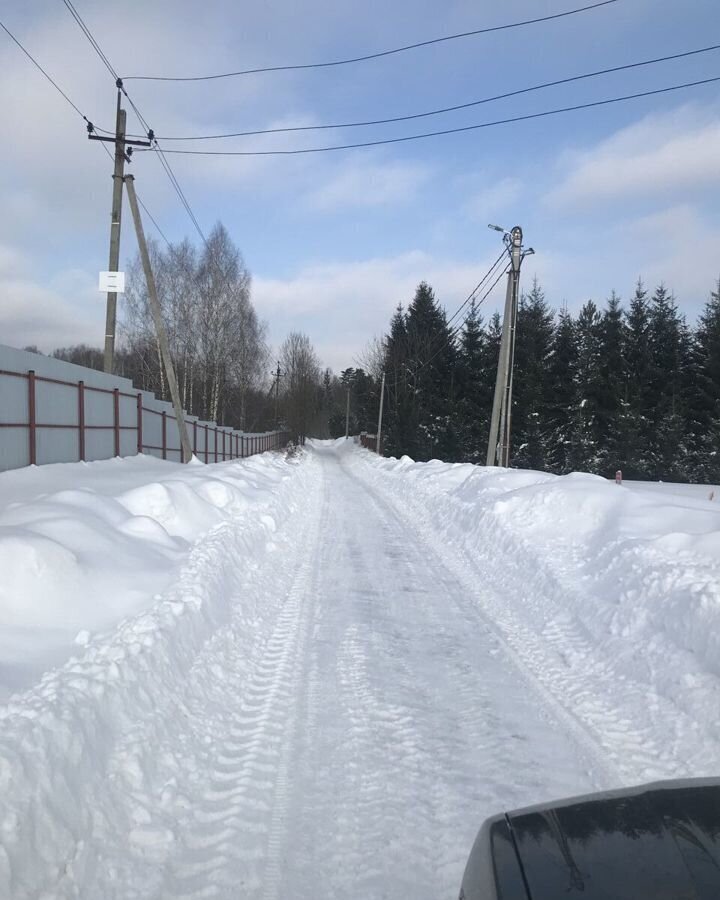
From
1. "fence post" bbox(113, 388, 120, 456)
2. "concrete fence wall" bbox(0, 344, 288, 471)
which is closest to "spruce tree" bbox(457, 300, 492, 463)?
"concrete fence wall" bbox(0, 344, 288, 471)

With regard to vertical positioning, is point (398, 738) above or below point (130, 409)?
below

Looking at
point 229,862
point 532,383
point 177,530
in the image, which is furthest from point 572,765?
point 532,383

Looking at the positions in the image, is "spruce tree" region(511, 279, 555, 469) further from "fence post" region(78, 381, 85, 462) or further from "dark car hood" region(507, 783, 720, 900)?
"dark car hood" region(507, 783, 720, 900)

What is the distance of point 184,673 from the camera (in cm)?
485

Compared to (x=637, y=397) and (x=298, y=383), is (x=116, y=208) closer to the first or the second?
(x=637, y=397)

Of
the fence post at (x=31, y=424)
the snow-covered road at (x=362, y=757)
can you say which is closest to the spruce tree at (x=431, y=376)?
the fence post at (x=31, y=424)

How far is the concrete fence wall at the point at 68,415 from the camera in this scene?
1297 centimetres

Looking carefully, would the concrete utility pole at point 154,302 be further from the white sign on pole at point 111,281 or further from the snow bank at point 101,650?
the snow bank at point 101,650

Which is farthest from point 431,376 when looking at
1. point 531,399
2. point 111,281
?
point 111,281

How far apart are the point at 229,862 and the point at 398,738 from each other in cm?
147

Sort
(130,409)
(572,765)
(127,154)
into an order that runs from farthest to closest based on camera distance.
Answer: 1. (130,409)
2. (127,154)
3. (572,765)

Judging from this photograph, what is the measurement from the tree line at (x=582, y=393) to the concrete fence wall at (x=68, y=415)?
2900 centimetres

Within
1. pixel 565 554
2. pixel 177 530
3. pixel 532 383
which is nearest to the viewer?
pixel 565 554

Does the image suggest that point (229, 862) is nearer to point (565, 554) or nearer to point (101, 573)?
point (101, 573)
